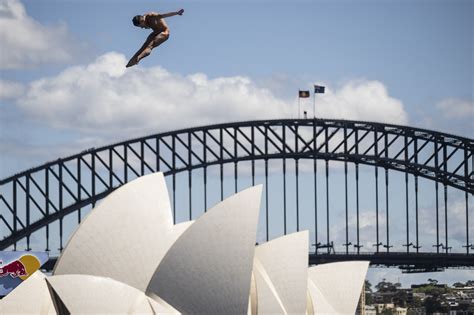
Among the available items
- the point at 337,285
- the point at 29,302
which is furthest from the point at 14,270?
the point at 337,285

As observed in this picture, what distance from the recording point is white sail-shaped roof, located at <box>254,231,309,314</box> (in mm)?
66938

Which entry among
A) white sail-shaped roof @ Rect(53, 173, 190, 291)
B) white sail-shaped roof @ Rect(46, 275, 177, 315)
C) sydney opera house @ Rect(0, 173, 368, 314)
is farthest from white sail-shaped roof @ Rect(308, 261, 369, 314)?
white sail-shaped roof @ Rect(46, 275, 177, 315)

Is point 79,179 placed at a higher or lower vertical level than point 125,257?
higher

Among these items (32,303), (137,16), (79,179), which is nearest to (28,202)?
(79,179)

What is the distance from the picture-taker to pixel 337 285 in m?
77.7

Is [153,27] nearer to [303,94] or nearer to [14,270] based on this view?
[14,270]

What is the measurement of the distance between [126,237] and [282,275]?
27.6 ft

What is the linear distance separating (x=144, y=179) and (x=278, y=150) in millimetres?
52922

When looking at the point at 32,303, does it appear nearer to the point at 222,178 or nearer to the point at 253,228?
the point at 253,228

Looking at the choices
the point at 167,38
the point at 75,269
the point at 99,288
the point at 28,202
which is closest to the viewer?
the point at 167,38

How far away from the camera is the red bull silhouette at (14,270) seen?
89125 mm

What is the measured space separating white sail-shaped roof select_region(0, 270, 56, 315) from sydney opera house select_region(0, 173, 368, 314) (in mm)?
52

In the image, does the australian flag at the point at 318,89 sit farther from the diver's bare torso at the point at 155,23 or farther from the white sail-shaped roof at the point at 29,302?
the diver's bare torso at the point at 155,23

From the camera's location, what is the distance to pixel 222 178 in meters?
121
